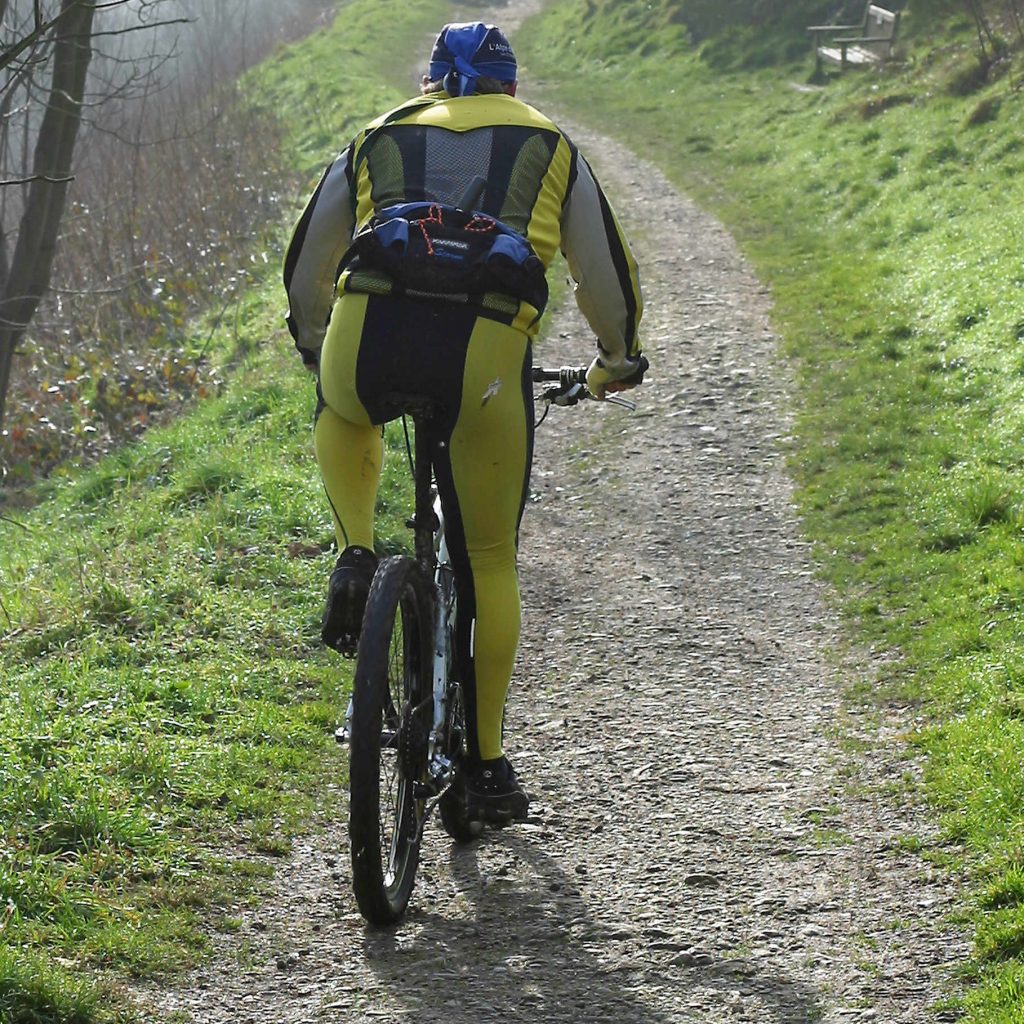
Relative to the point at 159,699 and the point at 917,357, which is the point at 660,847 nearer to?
the point at 159,699

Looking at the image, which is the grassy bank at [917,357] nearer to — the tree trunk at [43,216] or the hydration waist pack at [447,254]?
the hydration waist pack at [447,254]

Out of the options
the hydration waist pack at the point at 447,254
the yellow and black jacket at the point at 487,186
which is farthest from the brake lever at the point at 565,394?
the hydration waist pack at the point at 447,254

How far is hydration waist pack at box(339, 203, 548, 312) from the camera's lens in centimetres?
344

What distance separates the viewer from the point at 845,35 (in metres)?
20.2

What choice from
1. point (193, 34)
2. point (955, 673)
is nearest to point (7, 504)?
point (955, 673)

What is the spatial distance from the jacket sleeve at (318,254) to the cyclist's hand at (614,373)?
806mm

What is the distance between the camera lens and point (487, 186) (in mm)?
3602

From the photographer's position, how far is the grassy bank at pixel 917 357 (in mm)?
4652

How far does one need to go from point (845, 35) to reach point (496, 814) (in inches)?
725

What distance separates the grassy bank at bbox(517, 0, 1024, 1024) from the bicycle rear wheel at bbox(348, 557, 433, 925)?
1468mm

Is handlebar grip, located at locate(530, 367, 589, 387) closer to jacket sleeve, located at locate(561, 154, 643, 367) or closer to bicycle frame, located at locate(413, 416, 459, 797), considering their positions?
jacket sleeve, located at locate(561, 154, 643, 367)

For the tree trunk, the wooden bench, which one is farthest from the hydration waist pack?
the wooden bench

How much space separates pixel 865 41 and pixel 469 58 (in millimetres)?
16242

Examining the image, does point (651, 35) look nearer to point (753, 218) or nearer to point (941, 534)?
point (753, 218)
